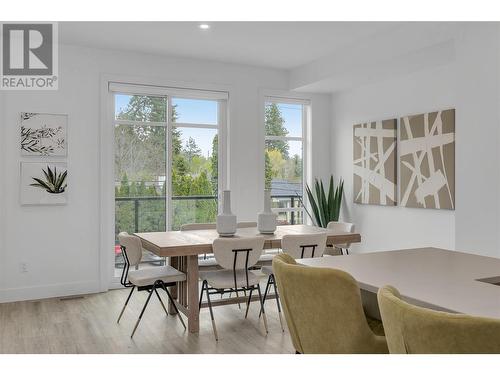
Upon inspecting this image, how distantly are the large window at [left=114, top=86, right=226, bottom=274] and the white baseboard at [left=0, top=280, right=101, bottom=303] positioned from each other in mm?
438

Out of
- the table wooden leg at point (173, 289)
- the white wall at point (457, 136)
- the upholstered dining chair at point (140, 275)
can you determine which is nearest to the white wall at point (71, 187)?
the table wooden leg at point (173, 289)

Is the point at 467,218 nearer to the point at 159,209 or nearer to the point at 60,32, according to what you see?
the point at 159,209

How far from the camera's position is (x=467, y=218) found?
3756 millimetres

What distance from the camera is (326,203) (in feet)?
19.7

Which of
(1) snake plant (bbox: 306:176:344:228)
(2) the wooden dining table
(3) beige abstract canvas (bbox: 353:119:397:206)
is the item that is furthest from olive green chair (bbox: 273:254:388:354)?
(1) snake plant (bbox: 306:176:344:228)

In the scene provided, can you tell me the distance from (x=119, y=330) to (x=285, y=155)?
132 inches

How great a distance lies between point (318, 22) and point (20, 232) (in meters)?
3.57

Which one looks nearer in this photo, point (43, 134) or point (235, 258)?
point (235, 258)

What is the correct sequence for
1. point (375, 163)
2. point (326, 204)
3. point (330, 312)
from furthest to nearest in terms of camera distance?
1. point (326, 204)
2. point (375, 163)
3. point (330, 312)

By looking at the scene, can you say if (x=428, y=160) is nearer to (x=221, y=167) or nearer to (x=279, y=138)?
(x=279, y=138)

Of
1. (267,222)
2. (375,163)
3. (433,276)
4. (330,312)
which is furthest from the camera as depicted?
(375,163)

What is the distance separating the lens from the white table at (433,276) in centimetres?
146

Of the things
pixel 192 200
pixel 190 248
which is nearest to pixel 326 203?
pixel 192 200

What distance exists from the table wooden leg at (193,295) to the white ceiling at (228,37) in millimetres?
2214
